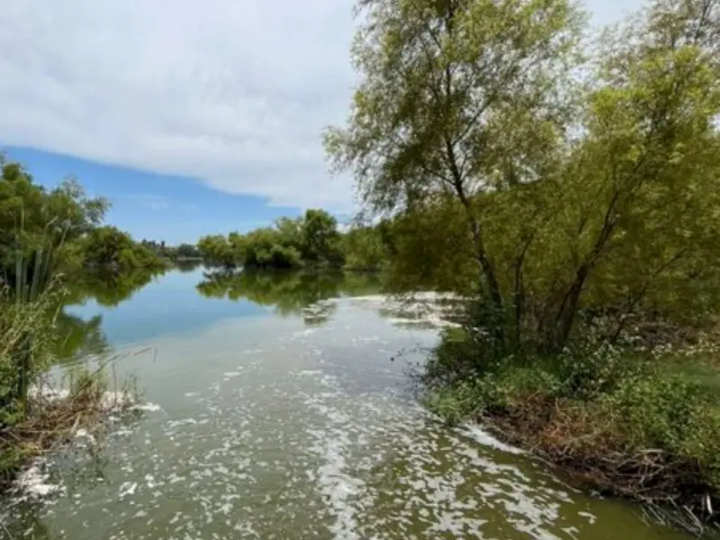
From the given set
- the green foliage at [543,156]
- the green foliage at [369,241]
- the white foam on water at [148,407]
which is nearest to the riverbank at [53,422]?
the white foam on water at [148,407]

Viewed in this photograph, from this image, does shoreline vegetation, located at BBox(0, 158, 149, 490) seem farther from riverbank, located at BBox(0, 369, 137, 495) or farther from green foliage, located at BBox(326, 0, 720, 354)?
green foliage, located at BBox(326, 0, 720, 354)

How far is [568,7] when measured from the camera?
32.6 feet

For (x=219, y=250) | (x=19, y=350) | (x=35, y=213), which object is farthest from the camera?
(x=219, y=250)

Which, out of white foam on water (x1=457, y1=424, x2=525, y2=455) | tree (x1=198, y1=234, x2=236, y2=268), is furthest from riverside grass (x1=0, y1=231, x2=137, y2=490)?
tree (x1=198, y1=234, x2=236, y2=268)

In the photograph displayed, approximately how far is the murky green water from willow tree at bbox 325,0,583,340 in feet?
14.0

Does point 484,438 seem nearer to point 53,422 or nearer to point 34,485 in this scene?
point 34,485

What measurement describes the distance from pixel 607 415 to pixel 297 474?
4532 mm

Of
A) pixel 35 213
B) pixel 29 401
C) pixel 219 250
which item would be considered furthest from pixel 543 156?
pixel 219 250

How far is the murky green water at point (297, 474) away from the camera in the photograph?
17.1 ft

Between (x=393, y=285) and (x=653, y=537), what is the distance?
27.1 ft

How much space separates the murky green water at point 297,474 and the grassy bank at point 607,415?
410 mm

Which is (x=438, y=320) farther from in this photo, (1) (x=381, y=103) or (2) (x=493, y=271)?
(1) (x=381, y=103)

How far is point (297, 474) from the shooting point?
652 centimetres

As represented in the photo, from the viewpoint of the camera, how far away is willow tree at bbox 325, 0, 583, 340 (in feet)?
32.5
